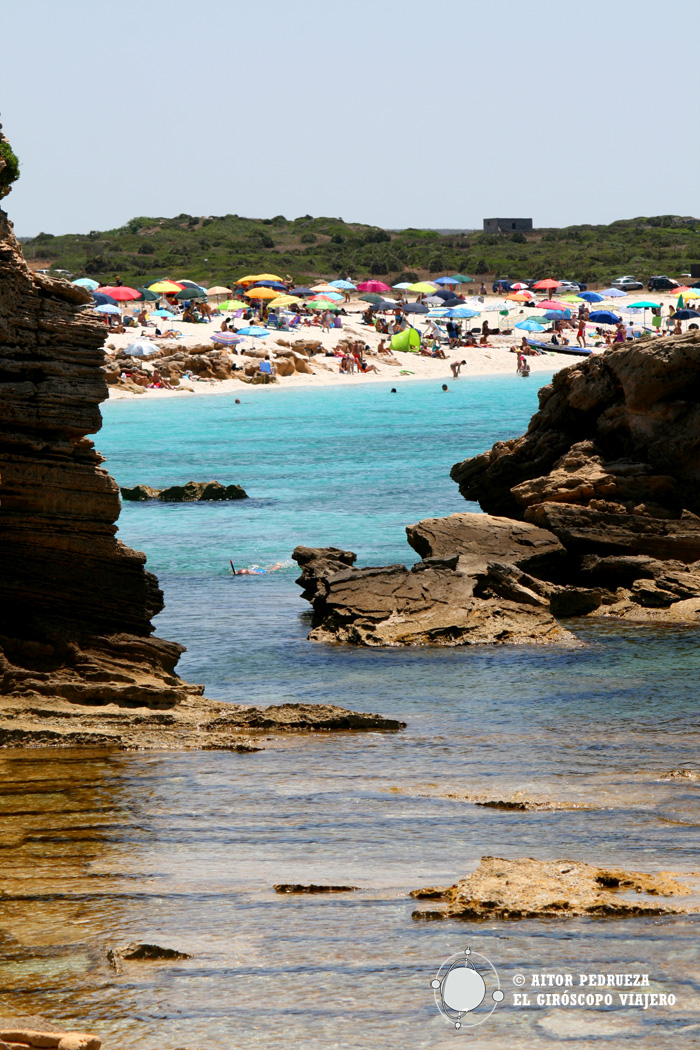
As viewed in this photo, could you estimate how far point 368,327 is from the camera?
79188 mm

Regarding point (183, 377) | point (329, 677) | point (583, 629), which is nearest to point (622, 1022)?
point (329, 677)

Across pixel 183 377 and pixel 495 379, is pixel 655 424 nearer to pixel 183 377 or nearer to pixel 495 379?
pixel 183 377

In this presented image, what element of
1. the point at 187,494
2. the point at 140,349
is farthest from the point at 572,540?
the point at 140,349

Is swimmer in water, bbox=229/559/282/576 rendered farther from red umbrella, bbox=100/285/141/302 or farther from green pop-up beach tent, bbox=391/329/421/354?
green pop-up beach tent, bbox=391/329/421/354

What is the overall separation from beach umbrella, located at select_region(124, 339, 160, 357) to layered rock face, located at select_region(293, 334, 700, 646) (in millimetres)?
43791

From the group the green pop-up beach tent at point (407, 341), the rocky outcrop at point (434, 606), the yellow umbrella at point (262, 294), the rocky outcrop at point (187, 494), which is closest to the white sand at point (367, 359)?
the green pop-up beach tent at point (407, 341)

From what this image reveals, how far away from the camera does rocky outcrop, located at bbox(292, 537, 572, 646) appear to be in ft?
53.9

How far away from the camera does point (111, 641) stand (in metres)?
11.6

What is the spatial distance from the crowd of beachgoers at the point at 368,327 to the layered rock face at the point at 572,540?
44.2 metres

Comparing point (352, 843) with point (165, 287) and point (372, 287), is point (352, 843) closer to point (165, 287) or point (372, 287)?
point (165, 287)

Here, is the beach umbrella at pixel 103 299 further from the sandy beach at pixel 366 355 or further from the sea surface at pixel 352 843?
the sea surface at pixel 352 843

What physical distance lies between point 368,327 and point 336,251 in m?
48.7

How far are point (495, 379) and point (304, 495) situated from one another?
39.4 meters

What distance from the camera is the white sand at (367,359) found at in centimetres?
6531
